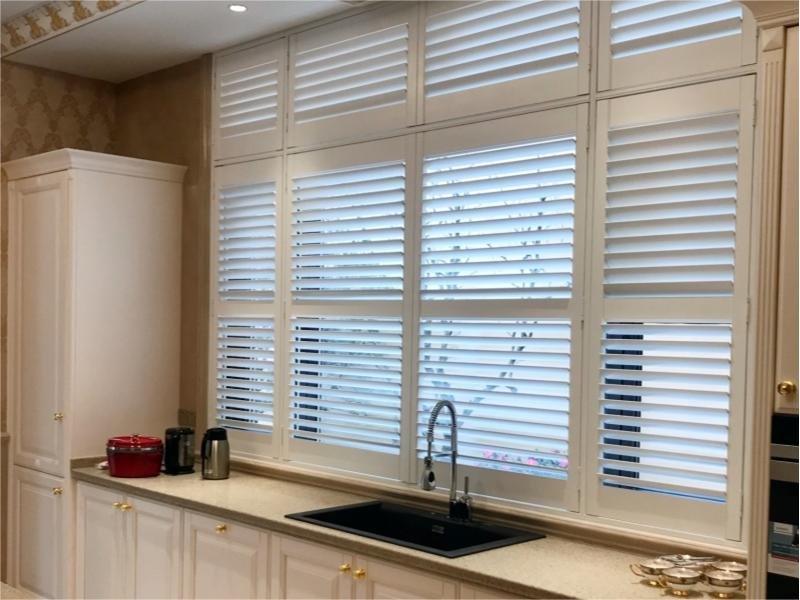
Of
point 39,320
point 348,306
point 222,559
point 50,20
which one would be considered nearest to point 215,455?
point 222,559

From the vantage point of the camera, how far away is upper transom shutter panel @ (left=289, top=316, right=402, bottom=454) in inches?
141

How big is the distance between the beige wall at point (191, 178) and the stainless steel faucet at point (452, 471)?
1.60 metres

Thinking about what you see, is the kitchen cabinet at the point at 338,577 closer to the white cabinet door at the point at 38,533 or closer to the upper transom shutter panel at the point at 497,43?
the white cabinet door at the point at 38,533

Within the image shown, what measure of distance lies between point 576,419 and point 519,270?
1.77 feet

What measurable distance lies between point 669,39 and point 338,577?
1967 mm

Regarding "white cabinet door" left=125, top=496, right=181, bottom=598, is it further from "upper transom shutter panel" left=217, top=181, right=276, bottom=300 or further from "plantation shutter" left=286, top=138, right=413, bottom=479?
"upper transom shutter panel" left=217, top=181, right=276, bottom=300

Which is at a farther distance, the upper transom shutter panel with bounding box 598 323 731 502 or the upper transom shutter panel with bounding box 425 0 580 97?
the upper transom shutter panel with bounding box 425 0 580 97

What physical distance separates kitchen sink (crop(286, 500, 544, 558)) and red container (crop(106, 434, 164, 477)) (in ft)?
3.47

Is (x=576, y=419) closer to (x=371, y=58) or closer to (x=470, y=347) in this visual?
(x=470, y=347)

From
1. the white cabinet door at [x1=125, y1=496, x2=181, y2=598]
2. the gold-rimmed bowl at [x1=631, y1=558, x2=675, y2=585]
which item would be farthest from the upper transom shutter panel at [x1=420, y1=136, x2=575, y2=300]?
the white cabinet door at [x1=125, y1=496, x2=181, y2=598]

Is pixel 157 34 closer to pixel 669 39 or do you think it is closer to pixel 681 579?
pixel 669 39

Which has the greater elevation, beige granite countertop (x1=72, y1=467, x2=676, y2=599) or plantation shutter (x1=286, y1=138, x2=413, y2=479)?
plantation shutter (x1=286, y1=138, x2=413, y2=479)

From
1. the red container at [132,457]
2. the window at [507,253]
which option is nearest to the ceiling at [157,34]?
the window at [507,253]

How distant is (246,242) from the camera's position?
4238 millimetres
